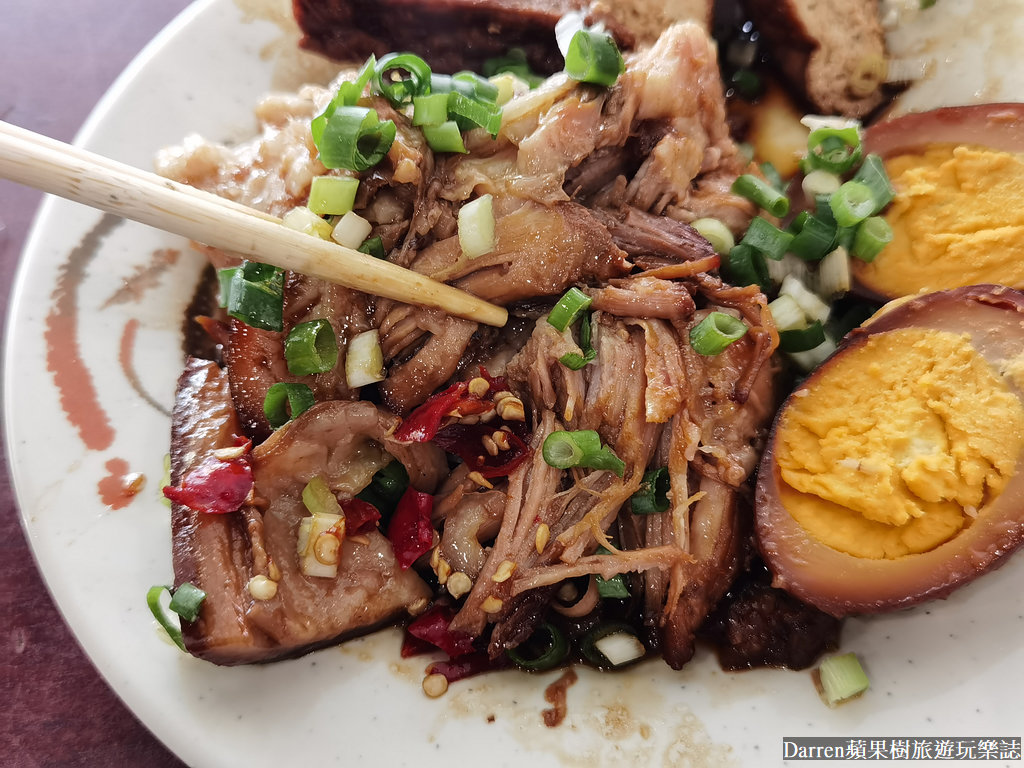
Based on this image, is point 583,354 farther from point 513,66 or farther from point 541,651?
point 513,66

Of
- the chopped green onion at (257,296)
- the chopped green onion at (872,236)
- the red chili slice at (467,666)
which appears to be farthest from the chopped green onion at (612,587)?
the chopped green onion at (872,236)

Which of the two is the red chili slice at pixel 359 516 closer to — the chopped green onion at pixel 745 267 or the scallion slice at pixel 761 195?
the chopped green onion at pixel 745 267

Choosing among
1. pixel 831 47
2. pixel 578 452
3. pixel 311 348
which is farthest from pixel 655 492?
pixel 831 47

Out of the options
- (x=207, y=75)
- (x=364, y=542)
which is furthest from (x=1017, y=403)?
(x=207, y=75)

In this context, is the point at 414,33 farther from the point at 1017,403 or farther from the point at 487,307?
the point at 1017,403

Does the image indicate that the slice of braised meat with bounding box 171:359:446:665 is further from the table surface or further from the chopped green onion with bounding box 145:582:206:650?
the table surface

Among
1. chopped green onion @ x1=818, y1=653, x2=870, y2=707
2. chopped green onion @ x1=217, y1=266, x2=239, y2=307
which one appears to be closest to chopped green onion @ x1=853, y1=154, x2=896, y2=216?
chopped green onion @ x1=818, y1=653, x2=870, y2=707
